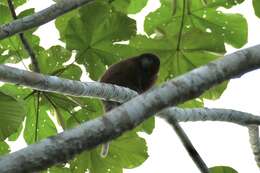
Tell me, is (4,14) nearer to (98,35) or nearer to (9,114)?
(98,35)

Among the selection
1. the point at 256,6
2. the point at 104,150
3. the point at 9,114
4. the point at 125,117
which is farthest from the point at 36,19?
the point at 256,6

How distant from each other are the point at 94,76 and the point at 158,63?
1.75ft

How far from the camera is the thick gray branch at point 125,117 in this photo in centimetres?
140

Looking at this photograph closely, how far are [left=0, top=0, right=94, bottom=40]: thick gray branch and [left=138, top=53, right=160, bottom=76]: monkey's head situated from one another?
1.41 m

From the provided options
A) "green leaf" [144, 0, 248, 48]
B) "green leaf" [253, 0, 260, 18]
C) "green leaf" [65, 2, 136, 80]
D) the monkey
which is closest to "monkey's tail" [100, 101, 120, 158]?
the monkey

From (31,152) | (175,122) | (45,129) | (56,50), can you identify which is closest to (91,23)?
(56,50)

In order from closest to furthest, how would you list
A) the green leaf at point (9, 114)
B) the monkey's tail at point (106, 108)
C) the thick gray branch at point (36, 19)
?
the thick gray branch at point (36, 19), the green leaf at point (9, 114), the monkey's tail at point (106, 108)

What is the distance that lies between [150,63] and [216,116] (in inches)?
50.2

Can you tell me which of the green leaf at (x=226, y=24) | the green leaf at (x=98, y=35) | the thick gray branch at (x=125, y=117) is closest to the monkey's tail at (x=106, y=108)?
the green leaf at (x=98, y=35)

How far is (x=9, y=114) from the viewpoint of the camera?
2.94 meters

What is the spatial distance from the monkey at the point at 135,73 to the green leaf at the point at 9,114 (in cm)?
85

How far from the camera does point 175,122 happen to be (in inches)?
104

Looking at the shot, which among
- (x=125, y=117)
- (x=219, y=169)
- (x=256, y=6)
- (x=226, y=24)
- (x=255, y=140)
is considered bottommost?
(x=125, y=117)

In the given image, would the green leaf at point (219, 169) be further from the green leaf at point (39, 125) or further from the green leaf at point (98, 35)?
the green leaf at point (39, 125)
